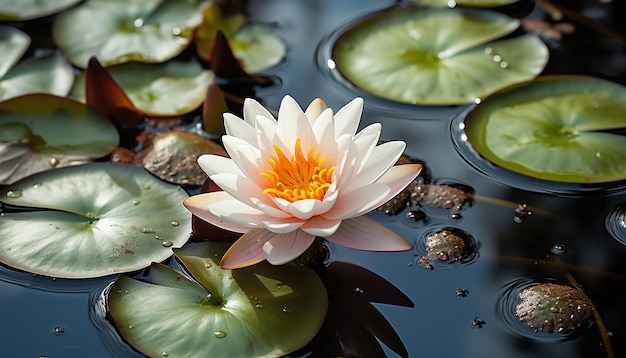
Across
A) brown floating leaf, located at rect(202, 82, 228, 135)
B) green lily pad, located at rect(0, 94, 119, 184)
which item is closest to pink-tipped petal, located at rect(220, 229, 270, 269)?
brown floating leaf, located at rect(202, 82, 228, 135)

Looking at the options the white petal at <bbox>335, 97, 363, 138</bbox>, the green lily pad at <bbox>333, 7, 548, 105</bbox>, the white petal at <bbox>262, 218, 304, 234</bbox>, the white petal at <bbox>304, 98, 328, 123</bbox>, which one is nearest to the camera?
the white petal at <bbox>262, 218, 304, 234</bbox>

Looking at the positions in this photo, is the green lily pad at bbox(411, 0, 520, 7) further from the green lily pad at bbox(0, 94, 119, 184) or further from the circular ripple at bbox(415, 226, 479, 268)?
the green lily pad at bbox(0, 94, 119, 184)

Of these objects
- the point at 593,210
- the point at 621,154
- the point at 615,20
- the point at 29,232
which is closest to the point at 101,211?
the point at 29,232

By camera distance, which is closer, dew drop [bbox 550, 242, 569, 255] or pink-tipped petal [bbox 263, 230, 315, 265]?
pink-tipped petal [bbox 263, 230, 315, 265]

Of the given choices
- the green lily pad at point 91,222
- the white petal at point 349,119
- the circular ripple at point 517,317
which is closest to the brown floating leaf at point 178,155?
the green lily pad at point 91,222

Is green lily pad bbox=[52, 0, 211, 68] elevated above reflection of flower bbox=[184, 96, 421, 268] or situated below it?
below

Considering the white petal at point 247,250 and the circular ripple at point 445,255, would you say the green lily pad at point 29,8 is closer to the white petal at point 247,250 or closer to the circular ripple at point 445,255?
the white petal at point 247,250

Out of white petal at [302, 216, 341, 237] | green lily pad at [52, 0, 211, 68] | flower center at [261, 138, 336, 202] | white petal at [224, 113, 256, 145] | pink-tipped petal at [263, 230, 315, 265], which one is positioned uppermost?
white petal at [224, 113, 256, 145]

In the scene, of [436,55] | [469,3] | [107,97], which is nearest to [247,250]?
[107,97]

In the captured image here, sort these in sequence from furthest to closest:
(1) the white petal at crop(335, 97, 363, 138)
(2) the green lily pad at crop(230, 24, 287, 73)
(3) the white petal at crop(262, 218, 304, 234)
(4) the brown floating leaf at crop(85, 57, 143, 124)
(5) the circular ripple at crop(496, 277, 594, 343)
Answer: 1. (2) the green lily pad at crop(230, 24, 287, 73)
2. (4) the brown floating leaf at crop(85, 57, 143, 124)
3. (1) the white petal at crop(335, 97, 363, 138)
4. (5) the circular ripple at crop(496, 277, 594, 343)
5. (3) the white petal at crop(262, 218, 304, 234)
